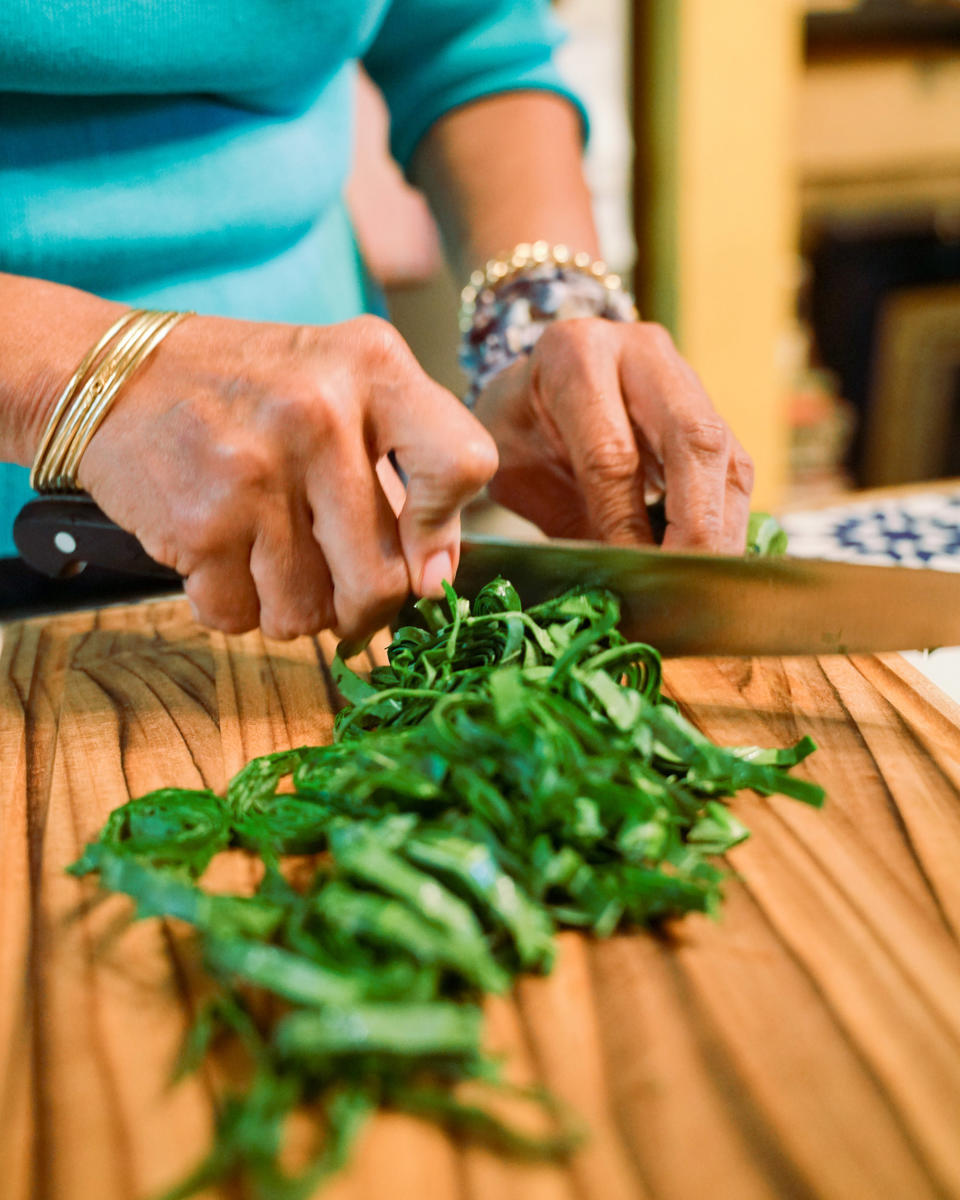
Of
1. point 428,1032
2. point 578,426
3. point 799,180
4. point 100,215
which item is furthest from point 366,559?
point 799,180

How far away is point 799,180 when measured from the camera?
11.2ft

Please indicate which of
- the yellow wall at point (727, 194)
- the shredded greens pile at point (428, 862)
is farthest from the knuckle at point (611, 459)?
the yellow wall at point (727, 194)

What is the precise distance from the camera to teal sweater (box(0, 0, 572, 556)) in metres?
1.14

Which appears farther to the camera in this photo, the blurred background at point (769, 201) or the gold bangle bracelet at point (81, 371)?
the blurred background at point (769, 201)

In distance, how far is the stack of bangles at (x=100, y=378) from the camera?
0.94 metres

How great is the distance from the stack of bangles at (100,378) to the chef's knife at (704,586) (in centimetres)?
8

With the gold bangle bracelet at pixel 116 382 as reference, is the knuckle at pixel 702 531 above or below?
below

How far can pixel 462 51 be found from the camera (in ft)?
5.49

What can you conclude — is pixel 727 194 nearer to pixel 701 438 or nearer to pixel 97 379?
pixel 701 438

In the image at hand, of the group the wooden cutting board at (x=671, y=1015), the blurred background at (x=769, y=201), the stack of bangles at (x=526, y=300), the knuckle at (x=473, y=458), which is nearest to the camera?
the wooden cutting board at (x=671, y=1015)

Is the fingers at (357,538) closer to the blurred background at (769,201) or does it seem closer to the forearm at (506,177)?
the forearm at (506,177)

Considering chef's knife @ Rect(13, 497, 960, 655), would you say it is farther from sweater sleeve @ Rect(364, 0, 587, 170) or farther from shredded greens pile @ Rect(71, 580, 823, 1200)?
sweater sleeve @ Rect(364, 0, 587, 170)

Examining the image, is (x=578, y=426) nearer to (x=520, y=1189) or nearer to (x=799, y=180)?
(x=520, y=1189)

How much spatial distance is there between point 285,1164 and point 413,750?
326 mm
